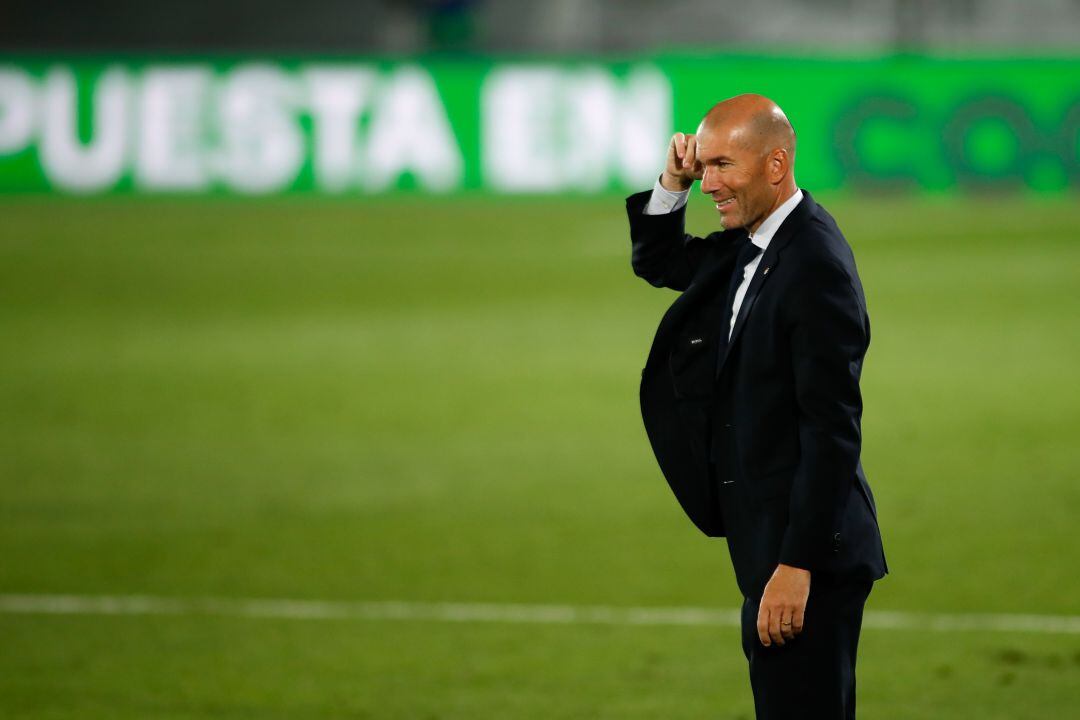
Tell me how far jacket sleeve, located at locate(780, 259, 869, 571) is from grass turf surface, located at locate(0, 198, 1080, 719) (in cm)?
233

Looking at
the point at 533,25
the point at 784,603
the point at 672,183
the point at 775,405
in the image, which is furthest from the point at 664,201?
the point at 533,25

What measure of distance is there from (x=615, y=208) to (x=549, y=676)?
60.5 feet

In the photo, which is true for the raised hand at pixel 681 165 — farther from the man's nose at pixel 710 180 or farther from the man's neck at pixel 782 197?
the man's neck at pixel 782 197

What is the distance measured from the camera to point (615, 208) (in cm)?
2439

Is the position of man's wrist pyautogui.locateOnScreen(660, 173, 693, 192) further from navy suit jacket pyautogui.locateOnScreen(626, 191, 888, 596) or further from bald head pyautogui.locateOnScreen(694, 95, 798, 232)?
bald head pyautogui.locateOnScreen(694, 95, 798, 232)

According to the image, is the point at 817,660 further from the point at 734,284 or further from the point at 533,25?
the point at 533,25

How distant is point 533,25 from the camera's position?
36375mm

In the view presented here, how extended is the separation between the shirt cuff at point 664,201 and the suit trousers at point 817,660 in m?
0.95

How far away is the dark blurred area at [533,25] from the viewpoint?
34.5m

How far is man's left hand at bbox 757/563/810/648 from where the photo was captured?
3.69 m

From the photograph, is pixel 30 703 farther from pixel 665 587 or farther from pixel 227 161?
pixel 227 161

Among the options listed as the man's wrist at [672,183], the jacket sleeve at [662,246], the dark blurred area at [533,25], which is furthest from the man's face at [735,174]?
the dark blurred area at [533,25]

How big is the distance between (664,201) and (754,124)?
1.51 ft

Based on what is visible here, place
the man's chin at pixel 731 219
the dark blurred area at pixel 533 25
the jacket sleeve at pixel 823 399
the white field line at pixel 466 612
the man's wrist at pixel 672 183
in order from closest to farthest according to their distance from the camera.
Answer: the jacket sleeve at pixel 823 399
the man's chin at pixel 731 219
the man's wrist at pixel 672 183
the white field line at pixel 466 612
the dark blurred area at pixel 533 25
